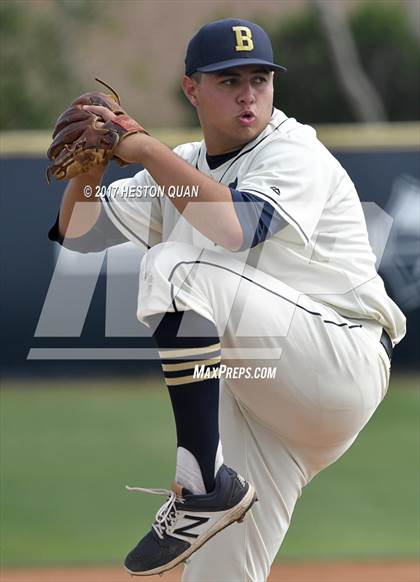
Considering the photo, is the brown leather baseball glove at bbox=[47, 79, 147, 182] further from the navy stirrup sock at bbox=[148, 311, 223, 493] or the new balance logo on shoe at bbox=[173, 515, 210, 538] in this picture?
the new balance logo on shoe at bbox=[173, 515, 210, 538]

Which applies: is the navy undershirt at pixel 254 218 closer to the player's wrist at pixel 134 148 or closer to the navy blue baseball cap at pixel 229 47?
the player's wrist at pixel 134 148

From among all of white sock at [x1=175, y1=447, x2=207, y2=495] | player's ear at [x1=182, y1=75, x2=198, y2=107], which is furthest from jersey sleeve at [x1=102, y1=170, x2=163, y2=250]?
white sock at [x1=175, y1=447, x2=207, y2=495]

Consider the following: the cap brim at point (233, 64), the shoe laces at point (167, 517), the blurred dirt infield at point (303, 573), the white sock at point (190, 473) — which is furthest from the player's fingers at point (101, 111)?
the blurred dirt infield at point (303, 573)

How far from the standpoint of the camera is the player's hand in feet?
9.13

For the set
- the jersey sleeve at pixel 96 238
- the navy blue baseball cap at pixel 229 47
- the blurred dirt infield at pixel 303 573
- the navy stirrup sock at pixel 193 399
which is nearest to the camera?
the navy stirrup sock at pixel 193 399

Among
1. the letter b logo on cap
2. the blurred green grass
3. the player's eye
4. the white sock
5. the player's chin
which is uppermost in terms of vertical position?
the letter b logo on cap

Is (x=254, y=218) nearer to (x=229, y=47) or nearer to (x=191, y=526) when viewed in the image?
(x=229, y=47)

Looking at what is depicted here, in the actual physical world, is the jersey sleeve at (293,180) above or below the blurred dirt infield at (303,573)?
above

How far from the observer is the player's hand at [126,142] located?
278 centimetres

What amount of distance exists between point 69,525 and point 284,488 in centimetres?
264

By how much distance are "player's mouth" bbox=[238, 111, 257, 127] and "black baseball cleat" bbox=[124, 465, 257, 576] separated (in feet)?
2.87

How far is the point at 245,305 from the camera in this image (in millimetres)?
2785

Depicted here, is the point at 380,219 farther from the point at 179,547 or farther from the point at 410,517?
the point at 179,547

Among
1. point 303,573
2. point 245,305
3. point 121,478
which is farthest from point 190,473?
point 121,478
